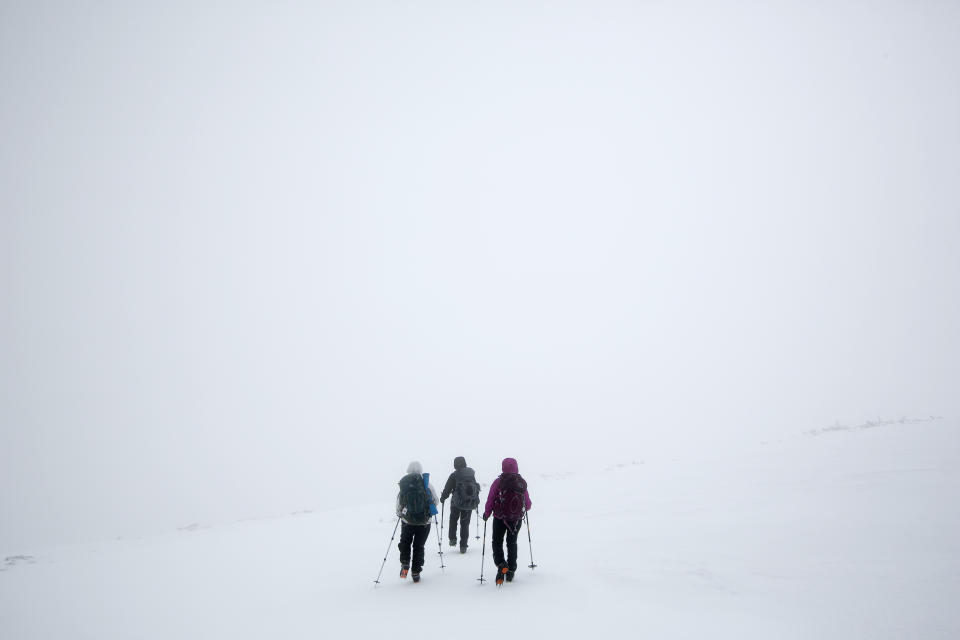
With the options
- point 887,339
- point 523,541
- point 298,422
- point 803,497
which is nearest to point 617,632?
point 523,541

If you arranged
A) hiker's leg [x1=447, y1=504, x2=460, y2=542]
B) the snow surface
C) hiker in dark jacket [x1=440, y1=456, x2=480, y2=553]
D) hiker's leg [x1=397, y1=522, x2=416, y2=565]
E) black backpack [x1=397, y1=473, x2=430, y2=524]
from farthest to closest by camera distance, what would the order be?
hiker's leg [x1=447, y1=504, x2=460, y2=542] → hiker in dark jacket [x1=440, y1=456, x2=480, y2=553] → hiker's leg [x1=397, y1=522, x2=416, y2=565] → black backpack [x1=397, y1=473, x2=430, y2=524] → the snow surface

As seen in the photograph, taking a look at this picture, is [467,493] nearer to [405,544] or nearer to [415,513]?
[405,544]

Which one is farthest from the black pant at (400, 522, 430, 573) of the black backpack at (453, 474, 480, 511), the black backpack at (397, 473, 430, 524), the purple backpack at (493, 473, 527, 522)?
the black backpack at (453, 474, 480, 511)

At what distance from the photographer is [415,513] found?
901 centimetres

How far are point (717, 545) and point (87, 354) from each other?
225429mm

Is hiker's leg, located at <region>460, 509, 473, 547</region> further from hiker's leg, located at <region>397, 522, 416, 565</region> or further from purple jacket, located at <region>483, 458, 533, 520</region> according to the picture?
purple jacket, located at <region>483, 458, 533, 520</region>

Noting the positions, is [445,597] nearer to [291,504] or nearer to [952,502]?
[952,502]

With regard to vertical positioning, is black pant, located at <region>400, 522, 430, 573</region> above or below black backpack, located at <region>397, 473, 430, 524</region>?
below

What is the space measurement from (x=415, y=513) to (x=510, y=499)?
1.87 m

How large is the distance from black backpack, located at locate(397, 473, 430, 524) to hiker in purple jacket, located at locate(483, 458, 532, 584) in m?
1.26

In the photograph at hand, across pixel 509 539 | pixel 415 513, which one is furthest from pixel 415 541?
pixel 509 539

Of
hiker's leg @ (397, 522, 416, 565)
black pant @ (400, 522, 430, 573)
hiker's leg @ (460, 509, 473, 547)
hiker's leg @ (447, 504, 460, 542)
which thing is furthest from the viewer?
hiker's leg @ (447, 504, 460, 542)

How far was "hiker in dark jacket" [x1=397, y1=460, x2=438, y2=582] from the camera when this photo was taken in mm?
9039

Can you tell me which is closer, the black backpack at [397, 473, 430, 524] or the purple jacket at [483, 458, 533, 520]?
the purple jacket at [483, 458, 533, 520]
